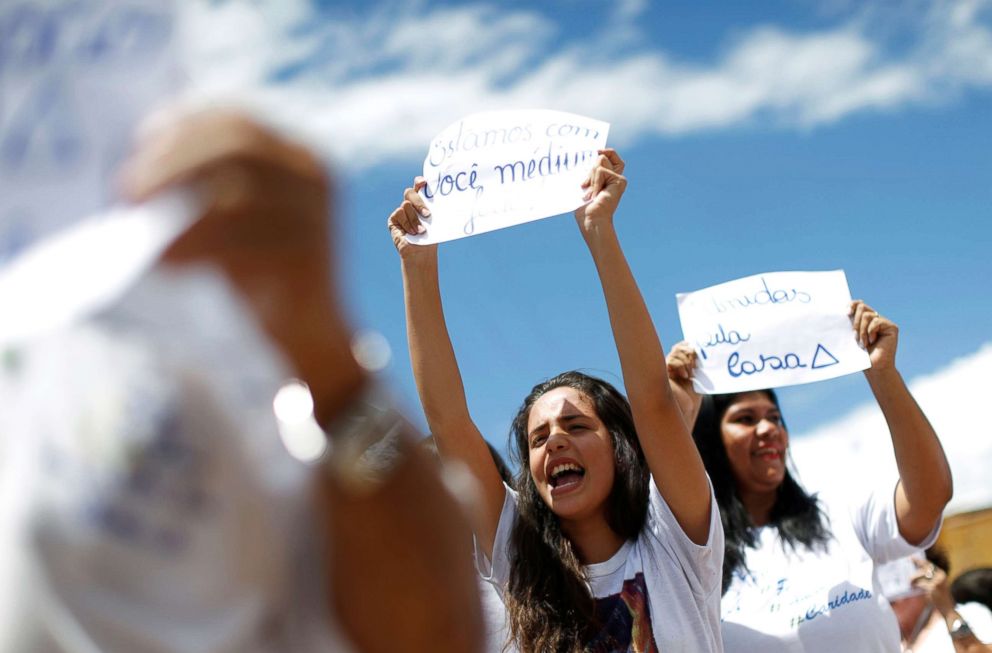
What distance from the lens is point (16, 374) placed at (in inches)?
29.9

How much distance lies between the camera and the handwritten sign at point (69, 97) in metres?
0.94

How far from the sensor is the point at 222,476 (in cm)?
73

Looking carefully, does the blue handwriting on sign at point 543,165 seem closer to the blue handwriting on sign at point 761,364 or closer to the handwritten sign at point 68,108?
the blue handwriting on sign at point 761,364

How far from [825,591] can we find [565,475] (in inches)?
33.8

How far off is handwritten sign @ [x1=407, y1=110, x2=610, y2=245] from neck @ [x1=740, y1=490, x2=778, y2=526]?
131 centimetres

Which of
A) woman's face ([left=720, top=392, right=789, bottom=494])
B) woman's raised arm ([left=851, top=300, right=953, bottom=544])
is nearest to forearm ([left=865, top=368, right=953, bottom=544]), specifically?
woman's raised arm ([left=851, top=300, right=953, bottom=544])

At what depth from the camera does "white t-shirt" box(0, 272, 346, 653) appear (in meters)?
0.70

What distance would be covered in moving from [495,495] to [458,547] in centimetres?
200

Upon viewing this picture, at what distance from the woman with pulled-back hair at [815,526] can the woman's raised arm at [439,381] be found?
86 cm

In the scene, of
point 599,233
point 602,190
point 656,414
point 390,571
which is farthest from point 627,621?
point 390,571

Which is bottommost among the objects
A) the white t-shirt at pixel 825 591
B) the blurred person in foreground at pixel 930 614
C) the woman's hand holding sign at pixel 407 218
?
the blurred person in foreground at pixel 930 614

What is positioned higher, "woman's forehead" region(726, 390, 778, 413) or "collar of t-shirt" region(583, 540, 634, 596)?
"woman's forehead" region(726, 390, 778, 413)

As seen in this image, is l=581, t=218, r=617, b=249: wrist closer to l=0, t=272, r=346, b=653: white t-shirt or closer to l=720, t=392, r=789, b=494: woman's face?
l=720, t=392, r=789, b=494: woman's face

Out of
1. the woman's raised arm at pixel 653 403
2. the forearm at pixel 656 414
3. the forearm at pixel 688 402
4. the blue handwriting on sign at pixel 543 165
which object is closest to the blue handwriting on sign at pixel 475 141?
the blue handwriting on sign at pixel 543 165
